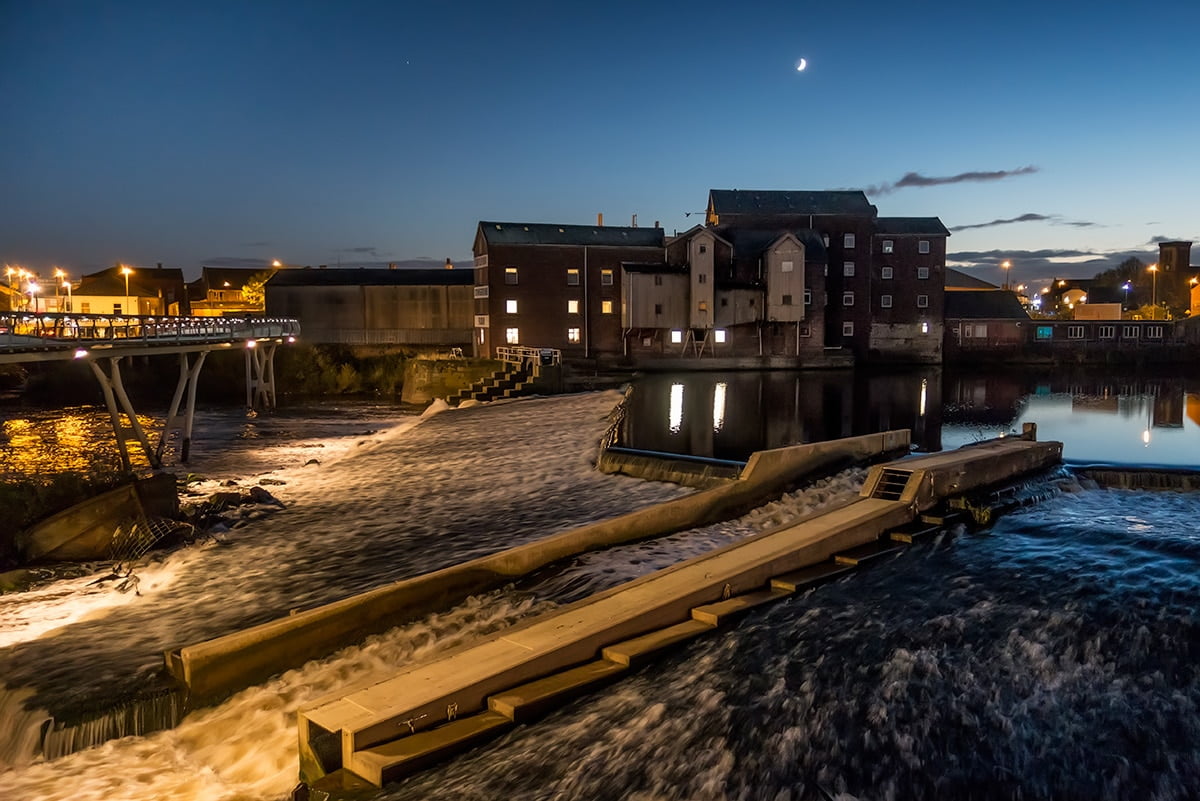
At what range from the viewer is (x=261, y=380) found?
42.1 m

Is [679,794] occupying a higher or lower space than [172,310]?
lower

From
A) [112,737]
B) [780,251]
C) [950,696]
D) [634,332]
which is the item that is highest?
[780,251]

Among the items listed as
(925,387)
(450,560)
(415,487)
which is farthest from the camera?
(925,387)

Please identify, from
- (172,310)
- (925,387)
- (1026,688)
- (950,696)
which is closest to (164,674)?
(950,696)

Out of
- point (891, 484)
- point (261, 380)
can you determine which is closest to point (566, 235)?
point (261, 380)

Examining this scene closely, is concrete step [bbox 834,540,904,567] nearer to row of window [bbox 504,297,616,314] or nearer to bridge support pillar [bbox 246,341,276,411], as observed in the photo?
bridge support pillar [bbox 246,341,276,411]

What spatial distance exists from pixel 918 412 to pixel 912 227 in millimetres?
33206

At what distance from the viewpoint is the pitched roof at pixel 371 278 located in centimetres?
5838

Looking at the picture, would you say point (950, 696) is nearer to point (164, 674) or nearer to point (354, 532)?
point (164, 674)

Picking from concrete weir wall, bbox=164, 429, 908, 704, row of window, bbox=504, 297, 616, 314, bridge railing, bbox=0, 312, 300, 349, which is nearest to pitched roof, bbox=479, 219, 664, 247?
row of window, bbox=504, 297, 616, 314

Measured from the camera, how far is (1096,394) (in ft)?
144

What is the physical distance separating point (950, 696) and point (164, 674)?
831 cm

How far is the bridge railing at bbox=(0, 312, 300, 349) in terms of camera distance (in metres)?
22.5

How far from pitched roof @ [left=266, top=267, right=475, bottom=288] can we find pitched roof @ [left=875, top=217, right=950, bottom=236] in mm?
32178
